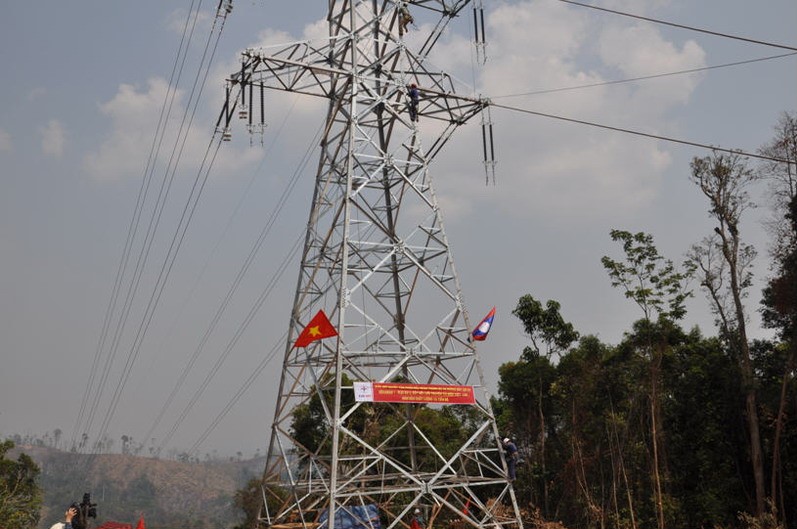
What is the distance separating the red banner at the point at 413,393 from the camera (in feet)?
55.0

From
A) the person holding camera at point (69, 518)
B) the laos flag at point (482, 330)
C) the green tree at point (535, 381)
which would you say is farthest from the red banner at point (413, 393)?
the green tree at point (535, 381)

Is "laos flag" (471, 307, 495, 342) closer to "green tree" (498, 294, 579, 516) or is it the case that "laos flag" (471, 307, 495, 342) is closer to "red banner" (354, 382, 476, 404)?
"red banner" (354, 382, 476, 404)

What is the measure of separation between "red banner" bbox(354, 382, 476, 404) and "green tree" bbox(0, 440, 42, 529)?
78.7 feet

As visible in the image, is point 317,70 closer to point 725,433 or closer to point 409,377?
point 409,377

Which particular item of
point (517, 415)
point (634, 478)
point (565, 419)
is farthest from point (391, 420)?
point (634, 478)

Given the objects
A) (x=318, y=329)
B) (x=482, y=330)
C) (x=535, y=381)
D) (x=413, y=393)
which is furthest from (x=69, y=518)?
(x=535, y=381)

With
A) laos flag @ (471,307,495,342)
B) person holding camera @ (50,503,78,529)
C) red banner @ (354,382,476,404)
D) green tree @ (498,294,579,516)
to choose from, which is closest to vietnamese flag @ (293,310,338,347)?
red banner @ (354,382,476,404)

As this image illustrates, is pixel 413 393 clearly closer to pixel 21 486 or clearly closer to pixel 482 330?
pixel 482 330

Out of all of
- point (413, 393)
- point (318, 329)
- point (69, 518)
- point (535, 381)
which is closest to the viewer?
point (69, 518)

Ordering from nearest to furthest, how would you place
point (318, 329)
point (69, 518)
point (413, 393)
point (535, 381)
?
1. point (69, 518)
2. point (413, 393)
3. point (318, 329)
4. point (535, 381)

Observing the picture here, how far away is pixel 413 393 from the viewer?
17.3 meters

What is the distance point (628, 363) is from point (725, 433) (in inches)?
185

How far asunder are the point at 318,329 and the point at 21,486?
35.3 m

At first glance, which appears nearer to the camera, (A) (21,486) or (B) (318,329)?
(B) (318,329)
